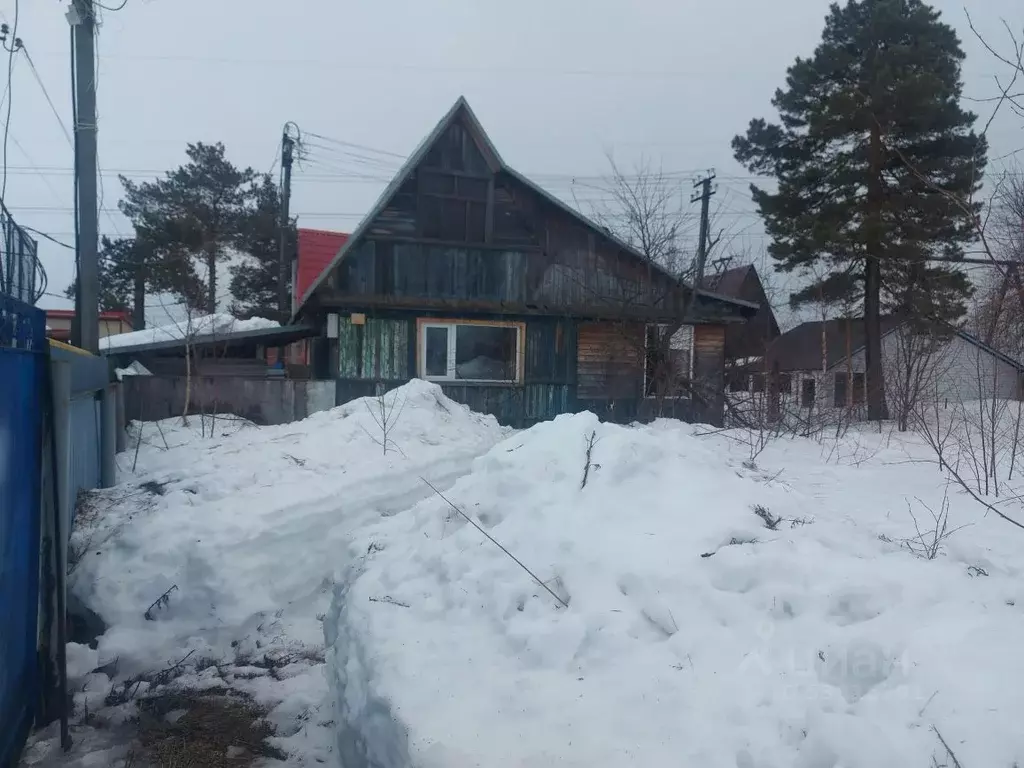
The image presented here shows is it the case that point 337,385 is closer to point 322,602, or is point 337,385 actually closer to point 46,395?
point 322,602

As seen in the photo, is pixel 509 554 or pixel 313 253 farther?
pixel 313 253

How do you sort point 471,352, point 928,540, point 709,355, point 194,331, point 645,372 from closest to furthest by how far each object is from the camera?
1. point 928,540
2. point 471,352
3. point 194,331
4. point 645,372
5. point 709,355

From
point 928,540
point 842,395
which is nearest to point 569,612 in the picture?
point 928,540

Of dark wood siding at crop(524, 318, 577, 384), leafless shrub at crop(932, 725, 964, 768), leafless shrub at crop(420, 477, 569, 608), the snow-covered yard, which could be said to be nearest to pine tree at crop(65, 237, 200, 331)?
dark wood siding at crop(524, 318, 577, 384)

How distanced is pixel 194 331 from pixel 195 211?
17464 millimetres

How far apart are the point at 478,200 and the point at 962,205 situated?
33.8 feet

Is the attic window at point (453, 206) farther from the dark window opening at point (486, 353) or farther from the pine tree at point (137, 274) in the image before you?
the pine tree at point (137, 274)

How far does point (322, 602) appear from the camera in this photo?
564 cm

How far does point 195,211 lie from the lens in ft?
95.6

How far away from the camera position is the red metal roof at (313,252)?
18766mm

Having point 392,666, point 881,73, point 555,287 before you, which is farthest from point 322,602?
point 881,73

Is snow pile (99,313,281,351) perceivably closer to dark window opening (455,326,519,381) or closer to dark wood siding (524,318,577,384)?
dark window opening (455,326,519,381)

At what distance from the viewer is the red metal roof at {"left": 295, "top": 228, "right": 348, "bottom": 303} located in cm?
1877

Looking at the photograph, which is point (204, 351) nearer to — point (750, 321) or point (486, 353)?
point (486, 353)
